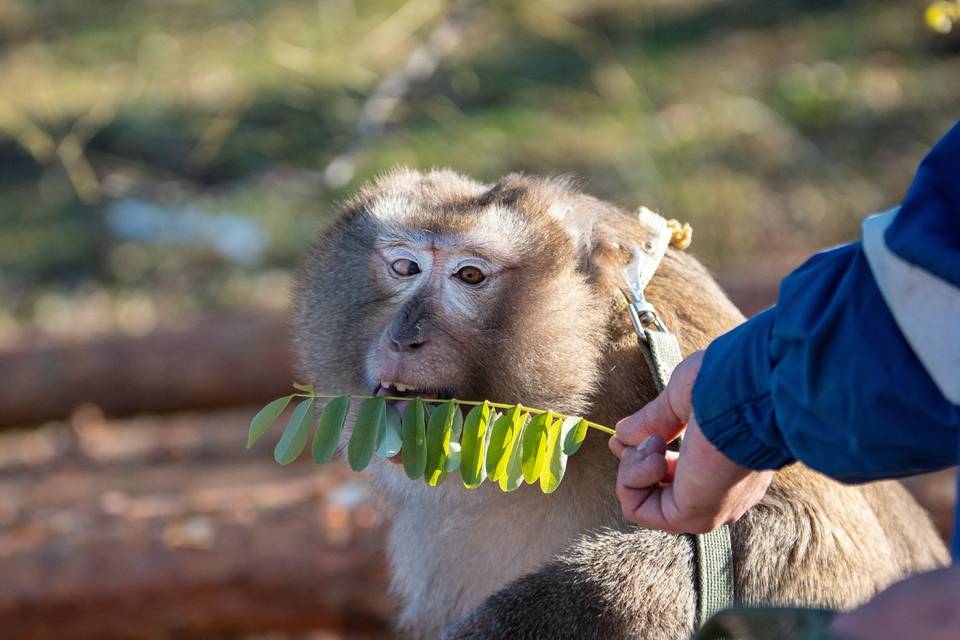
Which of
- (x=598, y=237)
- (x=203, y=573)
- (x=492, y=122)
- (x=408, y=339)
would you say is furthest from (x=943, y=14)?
(x=492, y=122)

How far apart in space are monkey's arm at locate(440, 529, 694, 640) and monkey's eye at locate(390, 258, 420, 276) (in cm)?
82

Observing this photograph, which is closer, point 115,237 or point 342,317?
point 342,317

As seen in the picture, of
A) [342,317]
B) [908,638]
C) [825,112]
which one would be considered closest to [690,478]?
[908,638]

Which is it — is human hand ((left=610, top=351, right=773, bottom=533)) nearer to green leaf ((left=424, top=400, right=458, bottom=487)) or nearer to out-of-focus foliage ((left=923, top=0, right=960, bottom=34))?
green leaf ((left=424, top=400, right=458, bottom=487))

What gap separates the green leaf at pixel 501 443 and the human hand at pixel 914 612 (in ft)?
4.22

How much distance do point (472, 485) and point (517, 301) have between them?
0.58 metres

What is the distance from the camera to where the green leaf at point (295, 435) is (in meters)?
2.66

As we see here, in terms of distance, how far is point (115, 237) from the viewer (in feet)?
34.2

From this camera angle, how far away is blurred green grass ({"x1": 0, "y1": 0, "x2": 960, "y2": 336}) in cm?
905

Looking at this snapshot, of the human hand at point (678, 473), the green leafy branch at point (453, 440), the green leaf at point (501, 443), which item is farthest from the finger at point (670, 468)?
the green leaf at point (501, 443)

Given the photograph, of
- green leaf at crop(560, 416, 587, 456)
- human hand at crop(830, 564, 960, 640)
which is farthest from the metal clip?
human hand at crop(830, 564, 960, 640)

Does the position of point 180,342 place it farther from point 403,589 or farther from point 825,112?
point 825,112

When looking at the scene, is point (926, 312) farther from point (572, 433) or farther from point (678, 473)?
point (572, 433)

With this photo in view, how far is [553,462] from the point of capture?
2672 millimetres
